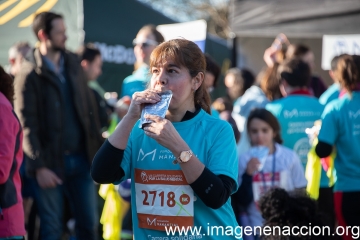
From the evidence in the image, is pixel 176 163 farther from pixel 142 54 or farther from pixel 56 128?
pixel 142 54

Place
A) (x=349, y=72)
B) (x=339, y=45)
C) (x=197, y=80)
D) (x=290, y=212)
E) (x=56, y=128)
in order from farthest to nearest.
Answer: (x=339, y=45)
(x=56, y=128)
(x=349, y=72)
(x=290, y=212)
(x=197, y=80)

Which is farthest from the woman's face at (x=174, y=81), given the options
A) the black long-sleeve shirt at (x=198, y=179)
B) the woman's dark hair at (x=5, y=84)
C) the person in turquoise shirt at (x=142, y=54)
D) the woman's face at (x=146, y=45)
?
the woman's face at (x=146, y=45)

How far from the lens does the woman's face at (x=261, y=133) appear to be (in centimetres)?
566

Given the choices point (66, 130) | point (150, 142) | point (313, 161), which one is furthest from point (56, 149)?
point (150, 142)

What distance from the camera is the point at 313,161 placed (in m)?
5.69

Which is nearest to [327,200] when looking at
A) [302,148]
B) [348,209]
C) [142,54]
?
[302,148]

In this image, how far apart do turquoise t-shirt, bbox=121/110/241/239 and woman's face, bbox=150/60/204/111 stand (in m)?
0.12

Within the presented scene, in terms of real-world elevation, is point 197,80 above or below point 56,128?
above

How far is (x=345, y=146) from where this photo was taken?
5227 mm

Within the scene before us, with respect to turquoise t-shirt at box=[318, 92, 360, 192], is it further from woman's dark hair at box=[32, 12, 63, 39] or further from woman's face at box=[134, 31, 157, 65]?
woman's dark hair at box=[32, 12, 63, 39]

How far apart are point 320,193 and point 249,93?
1539 millimetres

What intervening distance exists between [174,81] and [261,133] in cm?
284

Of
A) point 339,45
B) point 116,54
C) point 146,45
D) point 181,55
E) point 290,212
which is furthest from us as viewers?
point 116,54

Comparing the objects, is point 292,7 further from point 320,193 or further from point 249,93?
point 320,193
